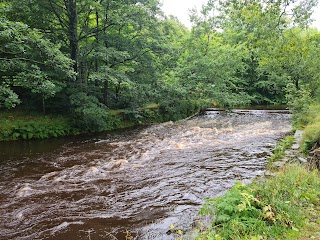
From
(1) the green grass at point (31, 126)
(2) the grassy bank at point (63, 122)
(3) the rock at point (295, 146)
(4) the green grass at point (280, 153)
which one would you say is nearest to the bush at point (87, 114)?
(2) the grassy bank at point (63, 122)

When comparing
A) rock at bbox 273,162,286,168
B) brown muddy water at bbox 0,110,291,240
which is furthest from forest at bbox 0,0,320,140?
rock at bbox 273,162,286,168

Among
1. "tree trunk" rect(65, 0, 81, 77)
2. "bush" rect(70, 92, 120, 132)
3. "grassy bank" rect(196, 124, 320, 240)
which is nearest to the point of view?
"grassy bank" rect(196, 124, 320, 240)

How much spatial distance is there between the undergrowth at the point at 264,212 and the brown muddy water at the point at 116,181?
2.93 ft

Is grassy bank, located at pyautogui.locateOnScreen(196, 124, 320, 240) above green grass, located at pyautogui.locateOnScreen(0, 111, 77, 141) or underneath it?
underneath

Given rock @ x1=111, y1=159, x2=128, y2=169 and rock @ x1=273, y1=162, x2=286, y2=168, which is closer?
rock @ x1=273, y1=162, x2=286, y2=168

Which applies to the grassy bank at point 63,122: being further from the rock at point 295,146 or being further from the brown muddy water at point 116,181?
the rock at point 295,146

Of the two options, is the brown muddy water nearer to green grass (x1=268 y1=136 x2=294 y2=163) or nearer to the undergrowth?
green grass (x1=268 y1=136 x2=294 y2=163)

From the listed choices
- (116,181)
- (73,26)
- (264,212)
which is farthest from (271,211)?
(73,26)

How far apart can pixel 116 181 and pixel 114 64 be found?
11.1 m

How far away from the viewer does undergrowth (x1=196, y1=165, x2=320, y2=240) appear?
10.3ft

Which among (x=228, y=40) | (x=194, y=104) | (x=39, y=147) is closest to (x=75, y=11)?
(x=39, y=147)

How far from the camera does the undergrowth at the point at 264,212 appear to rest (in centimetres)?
314

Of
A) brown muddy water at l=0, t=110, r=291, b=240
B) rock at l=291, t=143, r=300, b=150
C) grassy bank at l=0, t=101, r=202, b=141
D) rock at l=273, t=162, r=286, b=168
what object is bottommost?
brown muddy water at l=0, t=110, r=291, b=240

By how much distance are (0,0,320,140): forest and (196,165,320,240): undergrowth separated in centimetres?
614
